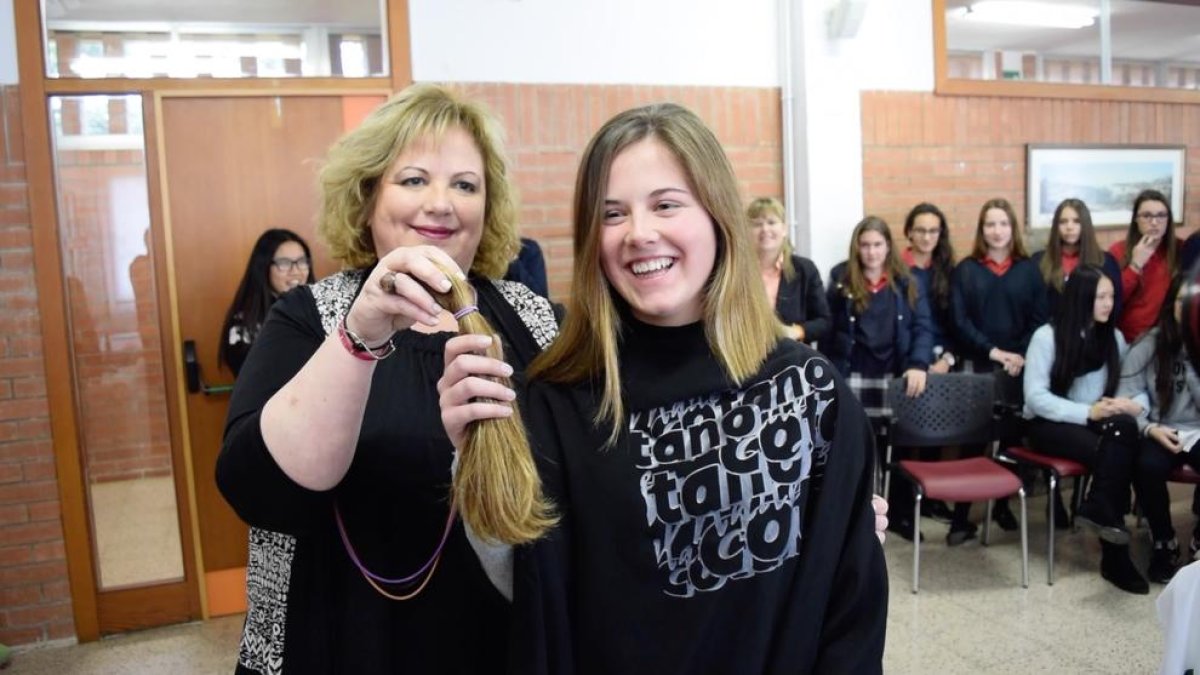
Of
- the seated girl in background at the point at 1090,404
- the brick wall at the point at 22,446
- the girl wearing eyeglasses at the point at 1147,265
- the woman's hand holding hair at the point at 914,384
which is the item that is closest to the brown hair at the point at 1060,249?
the girl wearing eyeglasses at the point at 1147,265

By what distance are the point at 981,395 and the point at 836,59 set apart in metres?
1.91

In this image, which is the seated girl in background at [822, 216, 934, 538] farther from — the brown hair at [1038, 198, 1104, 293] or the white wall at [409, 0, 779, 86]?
the white wall at [409, 0, 779, 86]

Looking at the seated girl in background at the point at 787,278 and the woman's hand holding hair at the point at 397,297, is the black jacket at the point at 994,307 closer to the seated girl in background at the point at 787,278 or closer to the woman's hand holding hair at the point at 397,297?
the seated girl in background at the point at 787,278

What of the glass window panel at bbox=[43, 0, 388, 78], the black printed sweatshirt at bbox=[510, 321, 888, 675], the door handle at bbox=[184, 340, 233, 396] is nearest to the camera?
the black printed sweatshirt at bbox=[510, 321, 888, 675]

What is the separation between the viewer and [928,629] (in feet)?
10.9

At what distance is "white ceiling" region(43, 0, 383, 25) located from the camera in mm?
3529

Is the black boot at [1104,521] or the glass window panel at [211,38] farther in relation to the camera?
the black boot at [1104,521]

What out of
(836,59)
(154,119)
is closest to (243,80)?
(154,119)

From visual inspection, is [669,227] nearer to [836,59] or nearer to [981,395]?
[981,395]

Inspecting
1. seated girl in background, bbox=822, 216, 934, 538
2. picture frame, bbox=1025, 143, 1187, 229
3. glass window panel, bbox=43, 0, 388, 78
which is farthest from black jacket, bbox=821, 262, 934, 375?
glass window panel, bbox=43, 0, 388, 78

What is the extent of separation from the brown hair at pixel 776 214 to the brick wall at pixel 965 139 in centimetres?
82

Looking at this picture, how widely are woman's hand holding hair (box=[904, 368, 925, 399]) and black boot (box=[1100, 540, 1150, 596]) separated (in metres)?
1.01

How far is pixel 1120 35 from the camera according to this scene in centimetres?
550

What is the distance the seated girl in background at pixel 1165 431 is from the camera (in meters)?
3.70
